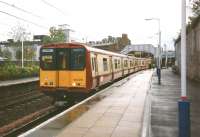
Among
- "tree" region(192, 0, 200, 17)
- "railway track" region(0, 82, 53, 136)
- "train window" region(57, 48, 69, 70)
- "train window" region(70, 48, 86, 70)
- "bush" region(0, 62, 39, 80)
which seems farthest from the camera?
"tree" region(192, 0, 200, 17)

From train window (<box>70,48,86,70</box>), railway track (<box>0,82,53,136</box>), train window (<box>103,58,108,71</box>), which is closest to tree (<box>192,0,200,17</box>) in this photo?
train window (<box>103,58,108,71</box>)

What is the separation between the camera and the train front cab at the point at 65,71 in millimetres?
16703

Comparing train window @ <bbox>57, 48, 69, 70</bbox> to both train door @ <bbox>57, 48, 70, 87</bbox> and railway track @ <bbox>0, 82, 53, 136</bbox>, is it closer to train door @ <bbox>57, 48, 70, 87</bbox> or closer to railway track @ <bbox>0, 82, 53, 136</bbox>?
train door @ <bbox>57, 48, 70, 87</bbox>

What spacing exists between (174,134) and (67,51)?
8478 mm

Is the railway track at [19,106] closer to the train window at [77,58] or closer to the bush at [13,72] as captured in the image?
the train window at [77,58]

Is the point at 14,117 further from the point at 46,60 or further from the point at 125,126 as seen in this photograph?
the point at 125,126

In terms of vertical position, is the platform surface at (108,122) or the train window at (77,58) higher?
the train window at (77,58)

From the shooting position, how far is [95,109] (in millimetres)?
13664

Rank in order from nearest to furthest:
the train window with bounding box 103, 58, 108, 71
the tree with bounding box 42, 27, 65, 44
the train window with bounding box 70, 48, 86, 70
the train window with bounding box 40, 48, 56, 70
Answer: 1. the train window with bounding box 70, 48, 86, 70
2. the train window with bounding box 40, 48, 56, 70
3. the train window with bounding box 103, 58, 108, 71
4. the tree with bounding box 42, 27, 65, 44

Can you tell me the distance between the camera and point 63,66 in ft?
55.8

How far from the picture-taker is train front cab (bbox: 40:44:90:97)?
16703 mm

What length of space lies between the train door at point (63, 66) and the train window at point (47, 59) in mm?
271

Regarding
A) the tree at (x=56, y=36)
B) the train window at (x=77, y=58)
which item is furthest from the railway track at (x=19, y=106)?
the tree at (x=56, y=36)

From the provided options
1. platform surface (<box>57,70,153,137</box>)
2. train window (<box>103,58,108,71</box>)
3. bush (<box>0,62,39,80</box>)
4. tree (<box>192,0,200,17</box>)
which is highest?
tree (<box>192,0,200,17</box>)
